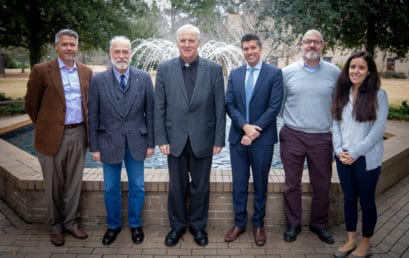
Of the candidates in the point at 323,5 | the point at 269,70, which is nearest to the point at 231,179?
the point at 269,70

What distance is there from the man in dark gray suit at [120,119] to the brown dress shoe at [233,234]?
91 centimetres

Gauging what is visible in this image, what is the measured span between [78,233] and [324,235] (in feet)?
8.28

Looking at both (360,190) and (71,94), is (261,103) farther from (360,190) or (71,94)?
(71,94)

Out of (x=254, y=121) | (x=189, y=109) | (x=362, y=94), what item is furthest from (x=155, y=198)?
(x=362, y=94)

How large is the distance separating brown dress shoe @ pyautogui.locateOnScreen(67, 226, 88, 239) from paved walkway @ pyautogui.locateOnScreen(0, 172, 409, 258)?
5cm

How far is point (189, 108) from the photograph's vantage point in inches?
133

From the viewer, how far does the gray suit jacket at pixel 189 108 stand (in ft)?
11.1

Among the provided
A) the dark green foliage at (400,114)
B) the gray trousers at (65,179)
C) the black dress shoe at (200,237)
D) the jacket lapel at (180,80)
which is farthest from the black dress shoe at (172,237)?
the dark green foliage at (400,114)

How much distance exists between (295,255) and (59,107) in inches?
105

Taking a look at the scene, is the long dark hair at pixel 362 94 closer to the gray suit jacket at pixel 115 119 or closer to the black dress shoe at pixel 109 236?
the gray suit jacket at pixel 115 119

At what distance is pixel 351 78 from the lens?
3.27 m

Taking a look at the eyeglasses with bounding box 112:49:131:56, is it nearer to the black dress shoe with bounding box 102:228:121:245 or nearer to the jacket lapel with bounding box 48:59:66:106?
the jacket lapel with bounding box 48:59:66:106

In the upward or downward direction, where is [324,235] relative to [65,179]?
downward

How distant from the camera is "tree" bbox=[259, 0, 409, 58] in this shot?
1076cm
